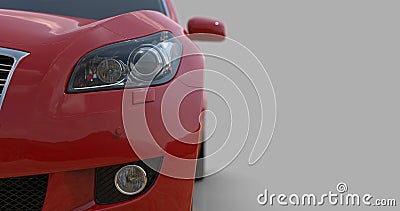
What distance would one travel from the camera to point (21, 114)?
2.17 metres

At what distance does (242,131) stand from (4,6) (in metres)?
1.67

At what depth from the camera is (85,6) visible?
11.9ft

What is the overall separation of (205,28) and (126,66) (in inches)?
54.1

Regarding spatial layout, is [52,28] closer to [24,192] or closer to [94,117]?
[94,117]

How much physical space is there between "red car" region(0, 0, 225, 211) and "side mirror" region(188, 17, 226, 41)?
113 cm

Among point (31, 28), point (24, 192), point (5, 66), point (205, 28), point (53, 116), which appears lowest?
point (24, 192)

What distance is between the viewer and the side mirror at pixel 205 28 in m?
3.65

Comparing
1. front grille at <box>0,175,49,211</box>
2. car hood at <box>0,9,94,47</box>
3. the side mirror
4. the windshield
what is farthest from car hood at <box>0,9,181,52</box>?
the side mirror

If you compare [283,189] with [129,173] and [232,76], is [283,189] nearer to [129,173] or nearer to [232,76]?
[232,76]

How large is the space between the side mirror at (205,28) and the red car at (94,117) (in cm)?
113

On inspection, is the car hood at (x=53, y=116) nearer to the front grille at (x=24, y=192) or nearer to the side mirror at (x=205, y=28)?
the front grille at (x=24, y=192)

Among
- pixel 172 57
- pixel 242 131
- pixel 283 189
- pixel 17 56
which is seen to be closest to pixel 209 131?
pixel 283 189

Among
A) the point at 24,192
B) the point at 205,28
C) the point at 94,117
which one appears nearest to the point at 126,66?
the point at 94,117

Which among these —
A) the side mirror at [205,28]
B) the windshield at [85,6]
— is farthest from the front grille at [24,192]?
the side mirror at [205,28]
